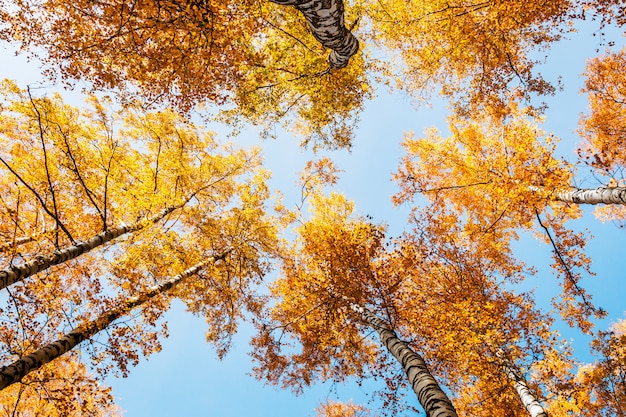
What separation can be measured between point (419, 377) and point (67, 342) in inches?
238

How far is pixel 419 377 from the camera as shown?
16.3 ft

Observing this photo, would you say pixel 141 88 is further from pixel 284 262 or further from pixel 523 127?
pixel 523 127

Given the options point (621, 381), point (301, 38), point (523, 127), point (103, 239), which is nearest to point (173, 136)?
point (103, 239)

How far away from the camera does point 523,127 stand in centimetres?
935

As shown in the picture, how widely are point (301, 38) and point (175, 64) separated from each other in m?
3.92

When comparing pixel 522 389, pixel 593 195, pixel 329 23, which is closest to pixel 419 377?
pixel 522 389

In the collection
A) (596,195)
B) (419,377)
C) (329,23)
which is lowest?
(419,377)

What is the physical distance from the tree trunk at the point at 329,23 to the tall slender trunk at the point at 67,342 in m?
6.27

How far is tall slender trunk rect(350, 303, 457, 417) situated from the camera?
423 cm

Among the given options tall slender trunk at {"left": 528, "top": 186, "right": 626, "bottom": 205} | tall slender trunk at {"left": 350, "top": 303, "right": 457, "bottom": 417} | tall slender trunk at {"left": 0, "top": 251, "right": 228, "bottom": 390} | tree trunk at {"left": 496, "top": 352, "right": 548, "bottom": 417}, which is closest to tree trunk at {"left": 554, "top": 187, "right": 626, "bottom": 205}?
tall slender trunk at {"left": 528, "top": 186, "right": 626, "bottom": 205}

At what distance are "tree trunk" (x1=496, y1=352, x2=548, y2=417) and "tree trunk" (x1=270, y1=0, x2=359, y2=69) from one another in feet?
24.6

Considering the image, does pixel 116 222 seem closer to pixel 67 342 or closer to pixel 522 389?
pixel 67 342

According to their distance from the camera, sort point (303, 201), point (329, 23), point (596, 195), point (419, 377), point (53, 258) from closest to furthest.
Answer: point (419, 377) → point (329, 23) → point (53, 258) → point (596, 195) → point (303, 201)

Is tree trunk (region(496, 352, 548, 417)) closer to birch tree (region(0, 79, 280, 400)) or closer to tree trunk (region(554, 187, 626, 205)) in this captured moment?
tree trunk (region(554, 187, 626, 205))
